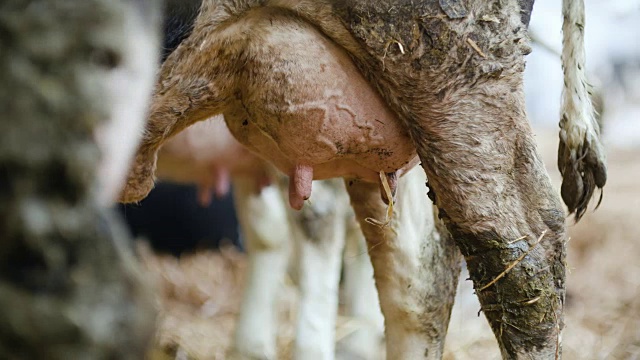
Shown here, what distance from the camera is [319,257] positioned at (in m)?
2.55

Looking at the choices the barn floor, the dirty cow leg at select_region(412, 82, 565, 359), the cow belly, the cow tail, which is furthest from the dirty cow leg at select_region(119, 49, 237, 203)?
the barn floor

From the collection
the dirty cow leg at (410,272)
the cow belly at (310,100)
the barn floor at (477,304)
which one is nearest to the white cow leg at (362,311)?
the barn floor at (477,304)

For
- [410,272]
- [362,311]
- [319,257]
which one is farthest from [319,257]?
[410,272]

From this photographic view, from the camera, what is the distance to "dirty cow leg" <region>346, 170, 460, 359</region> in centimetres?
189

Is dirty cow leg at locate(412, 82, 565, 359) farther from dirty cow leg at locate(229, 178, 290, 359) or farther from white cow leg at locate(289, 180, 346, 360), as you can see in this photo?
dirty cow leg at locate(229, 178, 290, 359)

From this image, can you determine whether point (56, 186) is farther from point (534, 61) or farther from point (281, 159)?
point (534, 61)

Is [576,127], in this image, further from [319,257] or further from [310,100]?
[319,257]

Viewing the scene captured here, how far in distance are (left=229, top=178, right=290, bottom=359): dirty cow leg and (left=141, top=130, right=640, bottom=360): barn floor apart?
6.4 inches

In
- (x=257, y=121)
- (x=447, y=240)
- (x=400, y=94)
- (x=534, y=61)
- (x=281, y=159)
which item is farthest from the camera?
(x=534, y=61)

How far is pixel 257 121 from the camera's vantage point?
5.37 ft

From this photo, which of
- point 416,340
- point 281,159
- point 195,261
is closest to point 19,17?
point 281,159

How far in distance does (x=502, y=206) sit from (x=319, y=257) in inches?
43.7

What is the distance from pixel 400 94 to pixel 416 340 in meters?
0.68

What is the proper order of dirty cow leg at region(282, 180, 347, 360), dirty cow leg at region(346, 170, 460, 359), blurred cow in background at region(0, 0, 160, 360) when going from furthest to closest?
dirty cow leg at region(282, 180, 347, 360)
dirty cow leg at region(346, 170, 460, 359)
blurred cow in background at region(0, 0, 160, 360)
